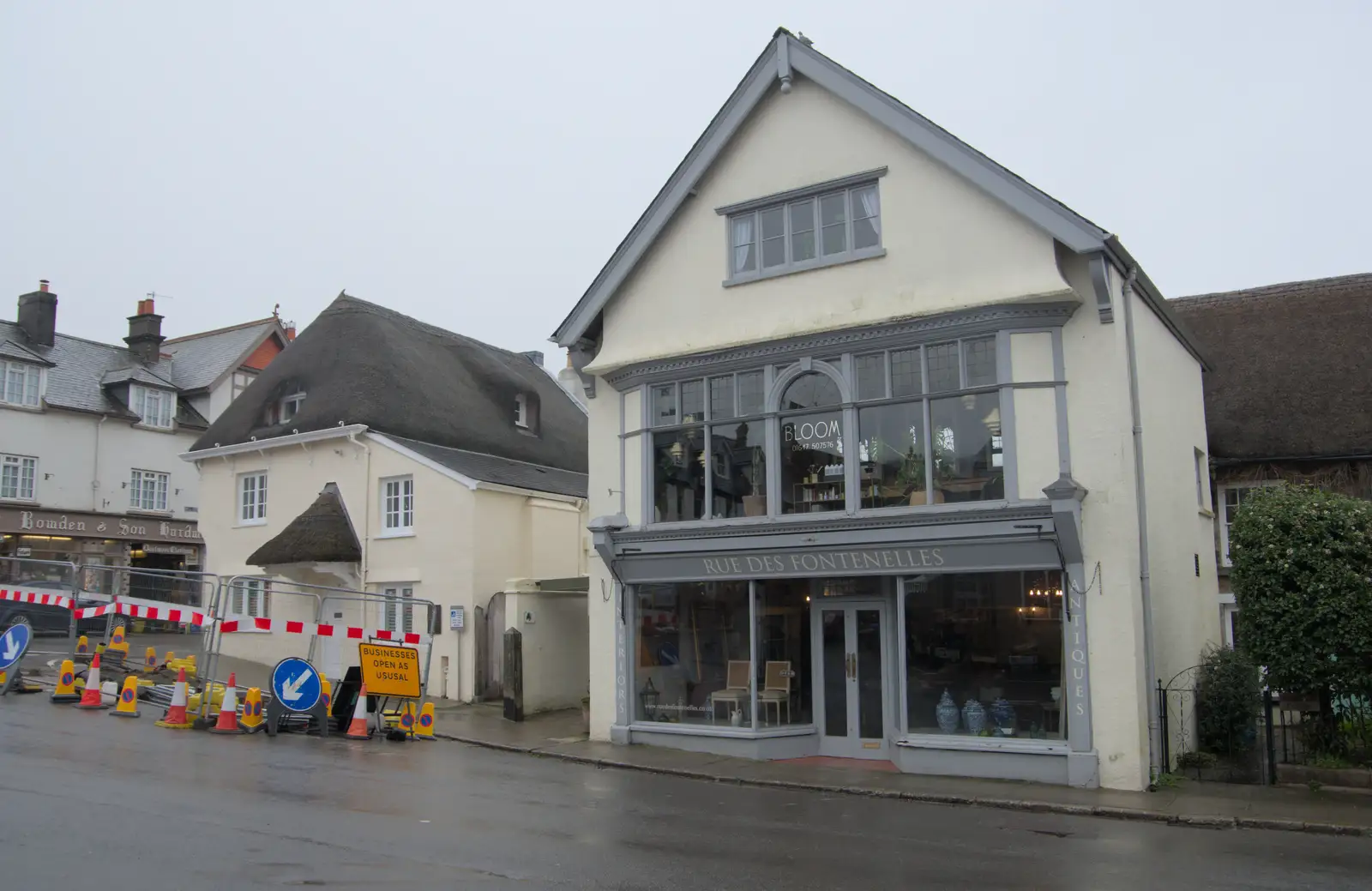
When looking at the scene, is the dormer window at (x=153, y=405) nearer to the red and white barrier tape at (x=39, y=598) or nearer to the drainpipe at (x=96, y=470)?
the drainpipe at (x=96, y=470)

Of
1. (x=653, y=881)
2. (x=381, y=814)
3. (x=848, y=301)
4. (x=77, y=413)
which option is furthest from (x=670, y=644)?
(x=77, y=413)

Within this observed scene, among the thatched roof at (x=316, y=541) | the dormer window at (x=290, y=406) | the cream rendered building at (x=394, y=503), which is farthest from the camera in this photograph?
the dormer window at (x=290, y=406)

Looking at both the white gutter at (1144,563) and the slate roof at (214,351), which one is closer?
the white gutter at (1144,563)

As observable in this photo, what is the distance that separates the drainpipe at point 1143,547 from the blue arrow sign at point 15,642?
1702 centimetres

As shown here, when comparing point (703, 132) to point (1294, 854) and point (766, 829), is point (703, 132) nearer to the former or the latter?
point (766, 829)

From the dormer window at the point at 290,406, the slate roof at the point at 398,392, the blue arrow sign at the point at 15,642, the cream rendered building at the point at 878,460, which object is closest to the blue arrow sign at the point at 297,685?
the cream rendered building at the point at 878,460

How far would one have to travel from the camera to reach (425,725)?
56.7ft

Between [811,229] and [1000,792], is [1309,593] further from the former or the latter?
[811,229]

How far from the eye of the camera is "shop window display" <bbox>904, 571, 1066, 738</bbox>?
47.2ft

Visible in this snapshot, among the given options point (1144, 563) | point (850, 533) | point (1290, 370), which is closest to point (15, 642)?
point (850, 533)

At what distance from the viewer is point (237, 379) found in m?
40.7

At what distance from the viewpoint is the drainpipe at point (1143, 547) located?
559 inches

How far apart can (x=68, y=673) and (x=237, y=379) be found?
24.5 metres

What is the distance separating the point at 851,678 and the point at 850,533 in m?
2.33
